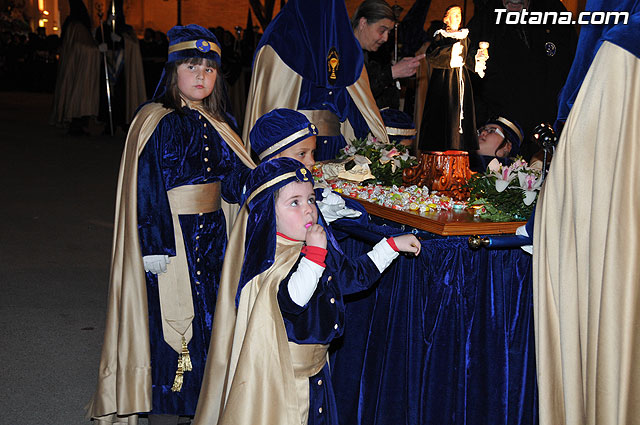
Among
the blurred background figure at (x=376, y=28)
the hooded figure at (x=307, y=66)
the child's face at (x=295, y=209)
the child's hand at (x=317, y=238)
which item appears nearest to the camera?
the child's hand at (x=317, y=238)

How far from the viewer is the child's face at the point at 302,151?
10.6ft

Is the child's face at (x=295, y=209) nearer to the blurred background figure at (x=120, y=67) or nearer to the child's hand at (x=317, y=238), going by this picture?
the child's hand at (x=317, y=238)

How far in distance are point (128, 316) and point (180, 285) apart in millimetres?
276

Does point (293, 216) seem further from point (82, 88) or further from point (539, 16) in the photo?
point (82, 88)

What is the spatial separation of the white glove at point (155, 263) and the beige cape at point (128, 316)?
1.1 inches

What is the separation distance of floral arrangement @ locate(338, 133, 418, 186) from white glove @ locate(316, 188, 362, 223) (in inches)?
20.7

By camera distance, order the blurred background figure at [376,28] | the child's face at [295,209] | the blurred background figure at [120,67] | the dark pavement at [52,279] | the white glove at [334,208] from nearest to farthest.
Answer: the child's face at [295,209]
the white glove at [334,208]
the dark pavement at [52,279]
the blurred background figure at [376,28]
the blurred background figure at [120,67]

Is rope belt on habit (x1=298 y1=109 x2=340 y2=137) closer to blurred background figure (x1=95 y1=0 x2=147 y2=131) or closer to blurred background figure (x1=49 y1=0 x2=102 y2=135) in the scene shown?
blurred background figure (x1=95 y1=0 x2=147 y2=131)

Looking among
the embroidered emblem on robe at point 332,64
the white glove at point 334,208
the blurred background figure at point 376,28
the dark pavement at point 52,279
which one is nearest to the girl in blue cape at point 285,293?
the white glove at point 334,208

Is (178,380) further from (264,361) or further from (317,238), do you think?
(317,238)

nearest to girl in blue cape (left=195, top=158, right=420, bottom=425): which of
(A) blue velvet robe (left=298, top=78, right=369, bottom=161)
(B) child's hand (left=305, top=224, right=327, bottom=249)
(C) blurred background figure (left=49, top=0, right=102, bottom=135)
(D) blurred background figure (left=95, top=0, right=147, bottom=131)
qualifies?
(B) child's hand (left=305, top=224, right=327, bottom=249)

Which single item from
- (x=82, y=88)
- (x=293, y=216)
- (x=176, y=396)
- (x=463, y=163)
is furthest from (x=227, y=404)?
(x=82, y=88)

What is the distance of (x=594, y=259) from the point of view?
238 centimetres

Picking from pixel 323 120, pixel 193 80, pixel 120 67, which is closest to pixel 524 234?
pixel 193 80
